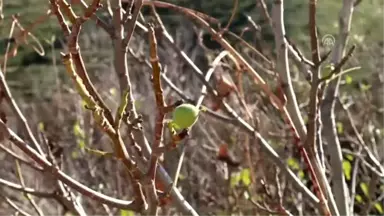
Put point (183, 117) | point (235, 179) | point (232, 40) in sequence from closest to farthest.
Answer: point (183, 117) → point (235, 179) → point (232, 40)

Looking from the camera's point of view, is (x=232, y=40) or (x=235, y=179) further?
(x=232, y=40)

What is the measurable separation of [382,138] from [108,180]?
1.30 metres

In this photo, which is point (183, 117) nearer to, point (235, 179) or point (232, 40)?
point (235, 179)

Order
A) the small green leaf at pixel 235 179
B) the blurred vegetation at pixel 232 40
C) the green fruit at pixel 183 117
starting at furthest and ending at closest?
the blurred vegetation at pixel 232 40 < the small green leaf at pixel 235 179 < the green fruit at pixel 183 117

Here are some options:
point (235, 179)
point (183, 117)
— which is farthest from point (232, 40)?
point (183, 117)

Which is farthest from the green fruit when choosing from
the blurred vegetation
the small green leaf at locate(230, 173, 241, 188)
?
the blurred vegetation

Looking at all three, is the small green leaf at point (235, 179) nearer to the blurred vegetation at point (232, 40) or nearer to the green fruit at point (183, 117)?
the blurred vegetation at point (232, 40)

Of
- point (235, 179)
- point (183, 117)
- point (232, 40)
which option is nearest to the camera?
point (183, 117)

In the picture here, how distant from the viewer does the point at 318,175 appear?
55.3 inches

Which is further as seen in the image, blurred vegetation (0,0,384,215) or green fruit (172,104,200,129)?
blurred vegetation (0,0,384,215)

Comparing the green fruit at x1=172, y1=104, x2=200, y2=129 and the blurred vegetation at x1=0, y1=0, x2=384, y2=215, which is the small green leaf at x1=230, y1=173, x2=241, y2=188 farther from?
the green fruit at x1=172, y1=104, x2=200, y2=129

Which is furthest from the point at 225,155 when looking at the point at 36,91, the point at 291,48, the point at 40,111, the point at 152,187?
the point at 36,91

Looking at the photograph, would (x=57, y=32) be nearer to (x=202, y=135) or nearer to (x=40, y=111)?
(x=40, y=111)

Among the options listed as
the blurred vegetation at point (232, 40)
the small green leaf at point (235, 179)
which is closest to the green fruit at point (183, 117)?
the small green leaf at point (235, 179)
